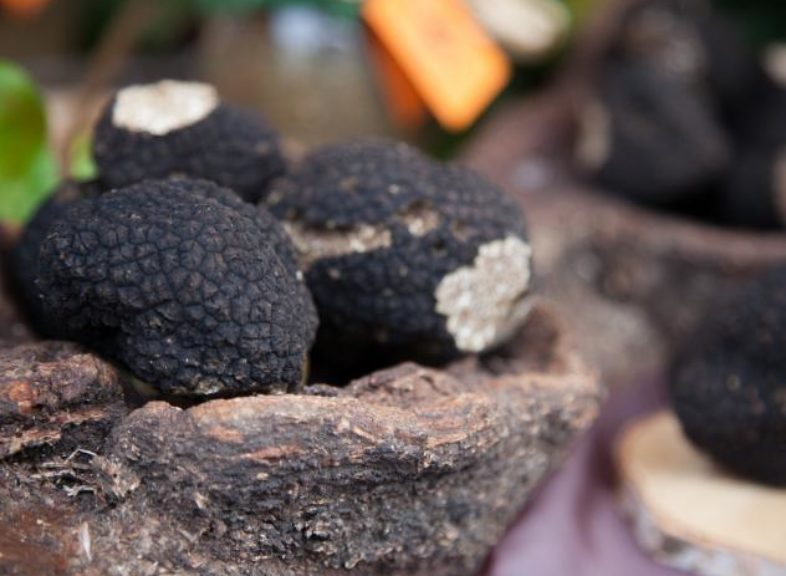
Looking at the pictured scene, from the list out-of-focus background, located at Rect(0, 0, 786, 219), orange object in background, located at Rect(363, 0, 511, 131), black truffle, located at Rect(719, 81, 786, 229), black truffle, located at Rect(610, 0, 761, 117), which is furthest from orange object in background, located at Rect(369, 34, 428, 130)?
black truffle, located at Rect(719, 81, 786, 229)

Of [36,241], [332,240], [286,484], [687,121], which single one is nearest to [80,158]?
[36,241]

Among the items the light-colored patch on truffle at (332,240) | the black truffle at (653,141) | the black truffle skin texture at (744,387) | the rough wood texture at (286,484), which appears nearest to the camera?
the rough wood texture at (286,484)

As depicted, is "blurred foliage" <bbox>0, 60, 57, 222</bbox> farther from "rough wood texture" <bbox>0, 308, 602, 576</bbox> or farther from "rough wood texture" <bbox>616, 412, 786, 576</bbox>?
"rough wood texture" <bbox>616, 412, 786, 576</bbox>

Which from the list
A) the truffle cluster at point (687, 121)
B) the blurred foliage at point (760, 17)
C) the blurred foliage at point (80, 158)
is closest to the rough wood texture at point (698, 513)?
the truffle cluster at point (687, 121)

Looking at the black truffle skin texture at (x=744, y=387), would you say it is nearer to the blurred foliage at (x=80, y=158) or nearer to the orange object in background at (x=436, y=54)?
the orange object in background at (x=436, y=54)

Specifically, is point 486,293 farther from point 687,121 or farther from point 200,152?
point 687,121

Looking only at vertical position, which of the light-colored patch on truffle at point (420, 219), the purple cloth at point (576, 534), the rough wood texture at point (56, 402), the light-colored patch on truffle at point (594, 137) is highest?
the light-colored patch on truffle at point (420, 219)
